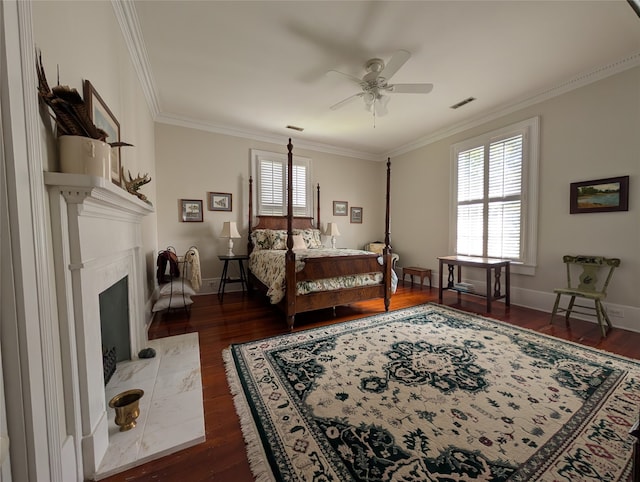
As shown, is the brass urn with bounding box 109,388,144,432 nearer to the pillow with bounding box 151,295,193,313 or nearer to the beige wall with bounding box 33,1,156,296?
the beige wall with bounding box 33,1,156,296

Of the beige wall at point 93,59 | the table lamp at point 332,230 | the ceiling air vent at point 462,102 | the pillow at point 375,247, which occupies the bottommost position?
the pillow at point 375,247

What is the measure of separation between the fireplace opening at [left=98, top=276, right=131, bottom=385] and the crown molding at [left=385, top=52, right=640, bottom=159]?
4986mm

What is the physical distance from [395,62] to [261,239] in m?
3.07

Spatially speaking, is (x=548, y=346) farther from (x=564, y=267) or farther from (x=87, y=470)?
(x=87, y=470)

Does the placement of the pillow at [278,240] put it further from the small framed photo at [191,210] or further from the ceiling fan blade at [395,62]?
the ceiling fan blade at [395,62]

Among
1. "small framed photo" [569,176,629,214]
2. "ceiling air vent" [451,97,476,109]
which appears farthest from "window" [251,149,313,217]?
"small framed photo" [569,176,629,214]

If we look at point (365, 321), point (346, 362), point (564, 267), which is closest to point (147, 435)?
point (346, 362)

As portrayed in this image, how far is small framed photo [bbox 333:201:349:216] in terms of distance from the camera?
5.48m

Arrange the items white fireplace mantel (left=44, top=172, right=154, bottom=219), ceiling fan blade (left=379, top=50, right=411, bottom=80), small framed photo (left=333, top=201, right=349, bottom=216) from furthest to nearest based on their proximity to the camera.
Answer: small framed photo (left=333, top=201, right=349, bottom=216) < ceiling fan blade (left=379, top=50, right=411, bottom=80) < white fireplace mantel (left=44, top=172, right=154, bottom=219)

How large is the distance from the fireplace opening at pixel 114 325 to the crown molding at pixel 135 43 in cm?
207

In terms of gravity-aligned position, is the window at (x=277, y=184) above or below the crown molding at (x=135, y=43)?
below

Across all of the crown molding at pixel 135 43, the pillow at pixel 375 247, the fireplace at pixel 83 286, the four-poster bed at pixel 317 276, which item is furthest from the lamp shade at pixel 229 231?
the pillow at pixel 375 247

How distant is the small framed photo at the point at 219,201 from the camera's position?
4309mm

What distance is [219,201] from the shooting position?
14.3 feet
